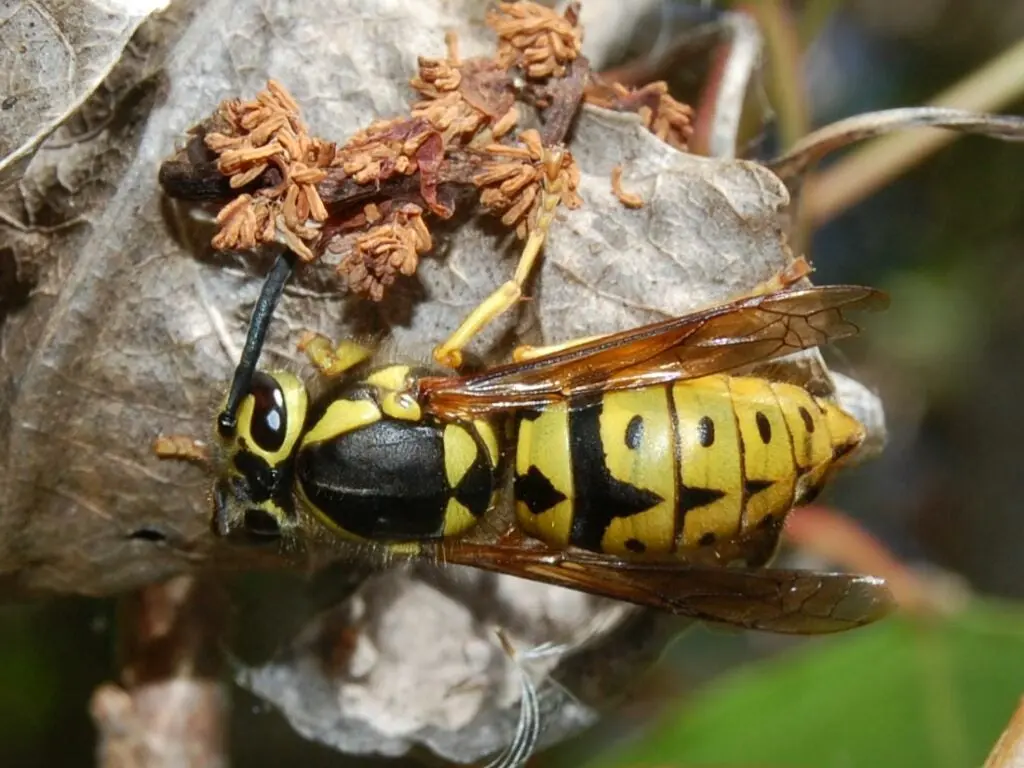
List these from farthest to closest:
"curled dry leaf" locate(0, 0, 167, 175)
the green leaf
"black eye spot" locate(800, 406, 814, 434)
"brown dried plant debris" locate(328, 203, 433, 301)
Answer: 1. the green leaf
2. "black eye spot" locate(800, 406, 814, 434)
3. "brown dried plant debris" locate(328, 203, 433, 301)
4. "curled dry leaf" locate(0, 0, 167, 175)

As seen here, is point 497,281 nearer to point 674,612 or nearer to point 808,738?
point 674,612

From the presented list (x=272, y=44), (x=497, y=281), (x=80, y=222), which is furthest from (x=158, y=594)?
(x=272, y=44)

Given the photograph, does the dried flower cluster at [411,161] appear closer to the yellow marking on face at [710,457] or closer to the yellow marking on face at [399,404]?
the yellow marking on face at [399,404]

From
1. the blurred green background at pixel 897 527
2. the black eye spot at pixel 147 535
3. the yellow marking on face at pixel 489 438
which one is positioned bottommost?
the blurred green background at pixel 897 527

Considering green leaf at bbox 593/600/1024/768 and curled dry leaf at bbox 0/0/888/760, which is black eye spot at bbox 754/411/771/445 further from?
green leaf at bbox 593/600/1024/768

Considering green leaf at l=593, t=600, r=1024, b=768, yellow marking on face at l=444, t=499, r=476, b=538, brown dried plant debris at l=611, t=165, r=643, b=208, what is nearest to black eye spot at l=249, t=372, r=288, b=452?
yellow marking on face at l=444, t=499, r=476, b=538

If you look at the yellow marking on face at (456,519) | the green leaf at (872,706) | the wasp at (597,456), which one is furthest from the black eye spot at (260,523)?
the green leaf at (872,706)
